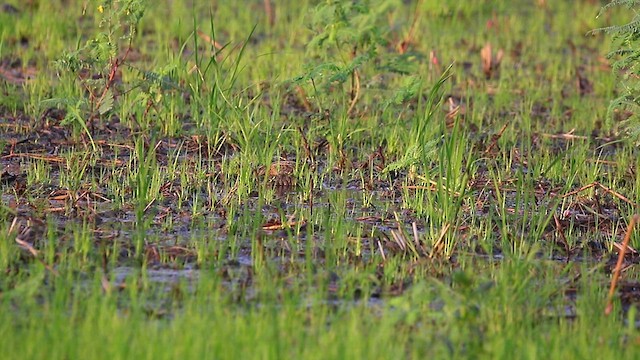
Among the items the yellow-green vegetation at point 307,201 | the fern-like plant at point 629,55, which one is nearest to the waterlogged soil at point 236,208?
the yellow-green vegetation at point 307,201

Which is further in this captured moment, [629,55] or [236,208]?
[629,55]

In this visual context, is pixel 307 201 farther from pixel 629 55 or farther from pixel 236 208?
pixel 629 55

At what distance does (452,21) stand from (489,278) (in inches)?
214

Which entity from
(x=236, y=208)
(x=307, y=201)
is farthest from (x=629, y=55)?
(x=236, y=208)

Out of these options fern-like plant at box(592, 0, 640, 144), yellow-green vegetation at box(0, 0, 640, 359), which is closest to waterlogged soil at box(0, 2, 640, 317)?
yellow-green vegetation at box(0, 0, 640, 359)

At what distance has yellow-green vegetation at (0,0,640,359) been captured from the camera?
12.7ft

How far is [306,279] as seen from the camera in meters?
4.45

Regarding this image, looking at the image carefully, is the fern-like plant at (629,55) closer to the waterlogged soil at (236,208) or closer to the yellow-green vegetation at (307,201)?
the yellow-green vegetation at (307,201)

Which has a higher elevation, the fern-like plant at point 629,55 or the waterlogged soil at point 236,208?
the fern-like plant at point 629,55

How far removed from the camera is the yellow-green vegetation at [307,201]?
3859 mm

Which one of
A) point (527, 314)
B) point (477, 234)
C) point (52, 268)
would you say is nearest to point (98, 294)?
point (52, 268)

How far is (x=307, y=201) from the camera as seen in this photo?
18.1 feet

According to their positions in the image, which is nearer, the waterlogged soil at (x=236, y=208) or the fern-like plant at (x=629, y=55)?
the waterlogged soil at (x=236, y=208)

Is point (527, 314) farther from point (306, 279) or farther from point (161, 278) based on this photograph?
point (161, 278)
